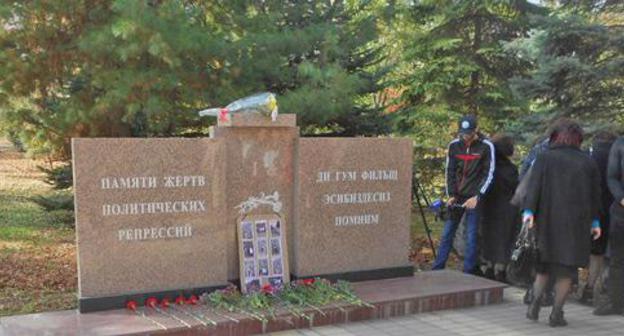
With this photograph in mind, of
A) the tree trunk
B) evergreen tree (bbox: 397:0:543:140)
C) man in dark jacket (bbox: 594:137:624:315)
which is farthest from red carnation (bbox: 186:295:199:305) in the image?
the tree trunk

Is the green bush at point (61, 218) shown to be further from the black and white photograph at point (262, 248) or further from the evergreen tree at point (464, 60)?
the black and white photograph at point (262, 248)

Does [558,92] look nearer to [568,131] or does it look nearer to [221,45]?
[568,131]

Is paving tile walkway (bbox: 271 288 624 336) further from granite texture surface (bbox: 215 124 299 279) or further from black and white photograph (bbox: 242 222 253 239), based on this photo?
granite texture surface (bbox: 215 124 299 279)

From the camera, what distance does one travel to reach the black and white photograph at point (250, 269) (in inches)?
239

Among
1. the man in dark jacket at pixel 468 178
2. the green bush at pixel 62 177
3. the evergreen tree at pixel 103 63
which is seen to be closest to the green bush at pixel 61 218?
the green bush at pixel 62 177

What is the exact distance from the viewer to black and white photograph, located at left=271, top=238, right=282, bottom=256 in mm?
6238

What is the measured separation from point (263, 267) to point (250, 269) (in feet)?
0.43

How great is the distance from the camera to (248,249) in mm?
6133

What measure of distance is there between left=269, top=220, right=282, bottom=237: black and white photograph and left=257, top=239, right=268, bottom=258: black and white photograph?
0.11m

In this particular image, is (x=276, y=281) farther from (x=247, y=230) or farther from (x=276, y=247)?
(x=247, y=230)

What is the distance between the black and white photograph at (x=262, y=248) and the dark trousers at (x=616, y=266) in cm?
313

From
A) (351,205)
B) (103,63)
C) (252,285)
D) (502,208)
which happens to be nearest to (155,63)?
(103,63)

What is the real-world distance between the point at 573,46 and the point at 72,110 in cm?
641

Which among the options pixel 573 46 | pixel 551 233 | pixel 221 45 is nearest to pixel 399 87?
pixel 573 46
